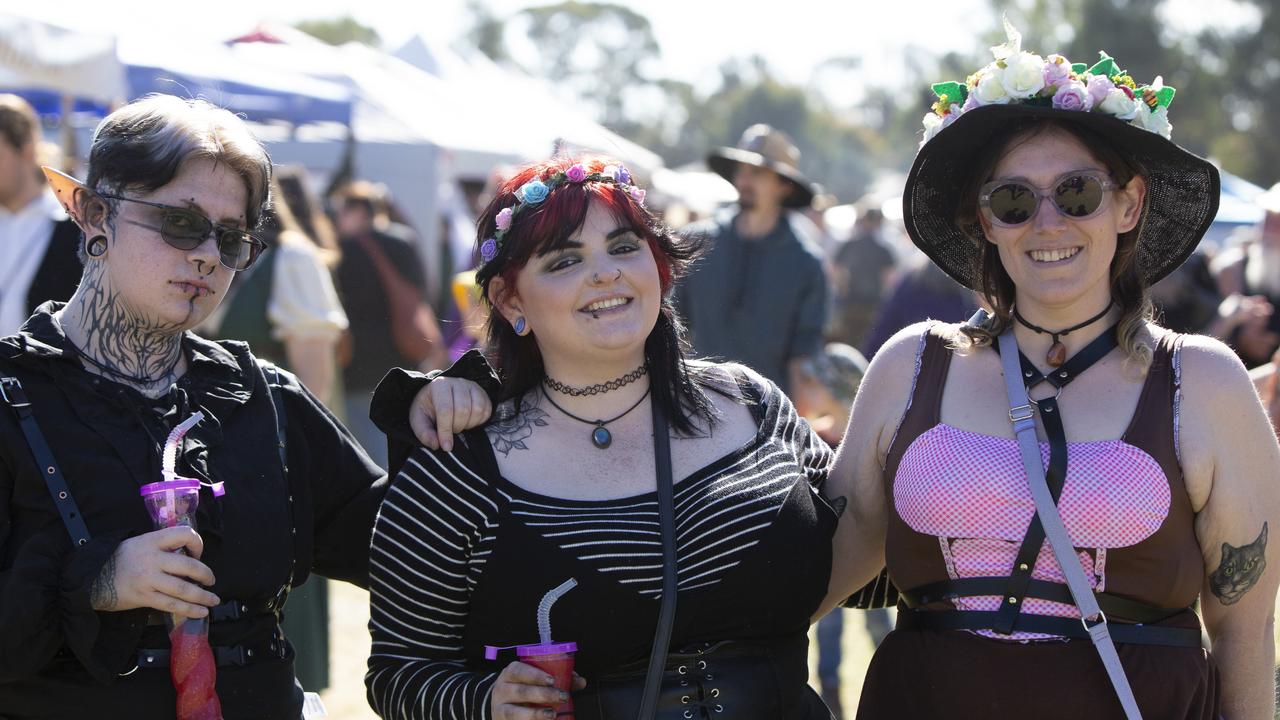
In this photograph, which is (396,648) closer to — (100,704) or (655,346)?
(100,704)

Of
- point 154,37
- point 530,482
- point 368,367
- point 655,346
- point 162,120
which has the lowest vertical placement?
point 368,367

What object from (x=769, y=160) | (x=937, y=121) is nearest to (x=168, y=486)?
(x=937, y=121)

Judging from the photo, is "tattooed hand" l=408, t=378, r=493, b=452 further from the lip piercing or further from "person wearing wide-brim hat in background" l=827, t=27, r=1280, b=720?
"person wearing wide-brim hat in background" l=827, t=27, r=1280, b=720

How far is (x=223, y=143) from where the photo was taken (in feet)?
8.65

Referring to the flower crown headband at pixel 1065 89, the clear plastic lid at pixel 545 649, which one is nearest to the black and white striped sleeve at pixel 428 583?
the clear plastic lid at pixel 545 649

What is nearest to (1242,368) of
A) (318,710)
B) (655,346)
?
(655,346)

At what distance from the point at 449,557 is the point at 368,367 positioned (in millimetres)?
5546

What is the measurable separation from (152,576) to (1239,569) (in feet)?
6.69

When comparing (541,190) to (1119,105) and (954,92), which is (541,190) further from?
(1119,105)

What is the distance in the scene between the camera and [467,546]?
2.64 meters

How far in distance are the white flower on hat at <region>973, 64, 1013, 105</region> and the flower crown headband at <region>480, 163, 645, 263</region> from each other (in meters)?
0.76

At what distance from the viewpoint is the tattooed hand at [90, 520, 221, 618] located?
230 centimetres

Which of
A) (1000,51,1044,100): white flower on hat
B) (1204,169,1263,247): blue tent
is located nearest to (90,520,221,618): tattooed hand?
(1000,51,1044,100): white flower on hat

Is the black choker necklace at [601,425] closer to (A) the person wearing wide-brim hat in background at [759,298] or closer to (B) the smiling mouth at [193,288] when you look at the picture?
(B) the smiling mouth at [193,288]
